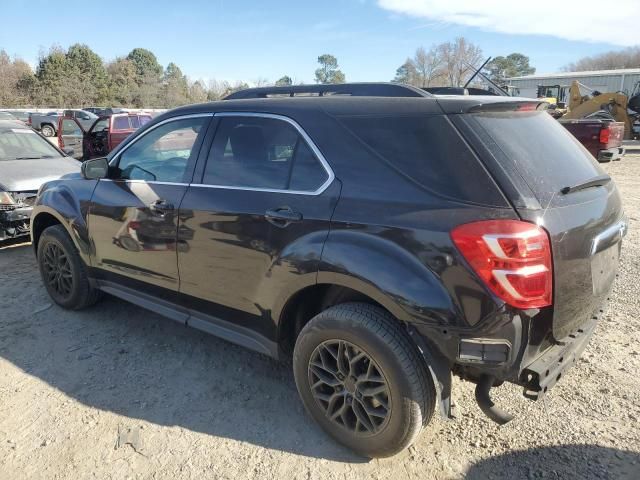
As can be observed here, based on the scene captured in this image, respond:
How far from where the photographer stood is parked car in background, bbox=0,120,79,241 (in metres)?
5.87

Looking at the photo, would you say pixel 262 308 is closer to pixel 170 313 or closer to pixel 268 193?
pixel 268 193

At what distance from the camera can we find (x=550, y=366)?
219cm

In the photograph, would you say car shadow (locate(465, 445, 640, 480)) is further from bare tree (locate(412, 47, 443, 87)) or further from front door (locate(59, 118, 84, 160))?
bare tree (locate(412, 47, 443, 87))

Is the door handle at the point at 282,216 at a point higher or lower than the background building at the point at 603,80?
lower

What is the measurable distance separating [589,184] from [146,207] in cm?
274

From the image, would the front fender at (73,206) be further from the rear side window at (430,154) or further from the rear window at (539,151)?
the rear window at (539,151)

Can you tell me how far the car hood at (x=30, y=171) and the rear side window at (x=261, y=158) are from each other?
3.97 m

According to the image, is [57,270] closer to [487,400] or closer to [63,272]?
[63,272]

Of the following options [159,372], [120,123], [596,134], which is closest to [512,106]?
[159,372]

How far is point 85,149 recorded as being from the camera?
13141 millimetres

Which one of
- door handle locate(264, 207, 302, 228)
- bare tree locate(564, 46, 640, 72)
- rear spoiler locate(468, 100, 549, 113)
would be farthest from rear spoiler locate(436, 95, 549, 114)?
bare tree locate(564, 46, 640, 72)

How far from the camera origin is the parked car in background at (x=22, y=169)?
231 inches

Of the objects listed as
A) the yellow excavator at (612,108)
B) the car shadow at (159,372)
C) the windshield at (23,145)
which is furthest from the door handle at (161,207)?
the yellow excavator at (612,108)

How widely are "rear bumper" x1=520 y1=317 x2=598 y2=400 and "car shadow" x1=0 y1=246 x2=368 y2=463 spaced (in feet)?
3.14
